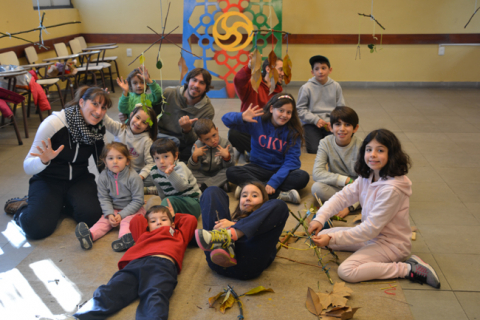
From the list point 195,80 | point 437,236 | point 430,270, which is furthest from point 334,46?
point 430,270

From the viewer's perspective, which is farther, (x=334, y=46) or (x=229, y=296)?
(x=334, y=46)

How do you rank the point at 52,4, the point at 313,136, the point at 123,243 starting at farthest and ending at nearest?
the point at 52,4
the point at 313,136
the point at 123,243

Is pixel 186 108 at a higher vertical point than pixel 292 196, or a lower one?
higher

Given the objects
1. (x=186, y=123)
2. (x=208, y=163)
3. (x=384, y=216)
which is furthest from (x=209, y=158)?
(x=384, y=216)

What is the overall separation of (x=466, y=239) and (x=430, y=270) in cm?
51

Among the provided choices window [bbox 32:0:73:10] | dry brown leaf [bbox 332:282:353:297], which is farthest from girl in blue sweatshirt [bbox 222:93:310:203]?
window [bbox 32:0:73:10]

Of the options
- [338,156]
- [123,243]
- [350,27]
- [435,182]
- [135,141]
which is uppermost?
[350,27]

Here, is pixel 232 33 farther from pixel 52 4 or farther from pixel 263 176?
pixel 263 176

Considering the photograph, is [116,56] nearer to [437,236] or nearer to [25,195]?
[25,195]

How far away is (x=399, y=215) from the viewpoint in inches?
78.2

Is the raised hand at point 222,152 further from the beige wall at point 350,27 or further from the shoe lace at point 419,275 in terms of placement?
the beige wall at point 350,27

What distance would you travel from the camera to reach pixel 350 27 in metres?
6.25

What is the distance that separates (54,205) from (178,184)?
75 centimetres

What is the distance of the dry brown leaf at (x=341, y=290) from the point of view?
1.83 meters
